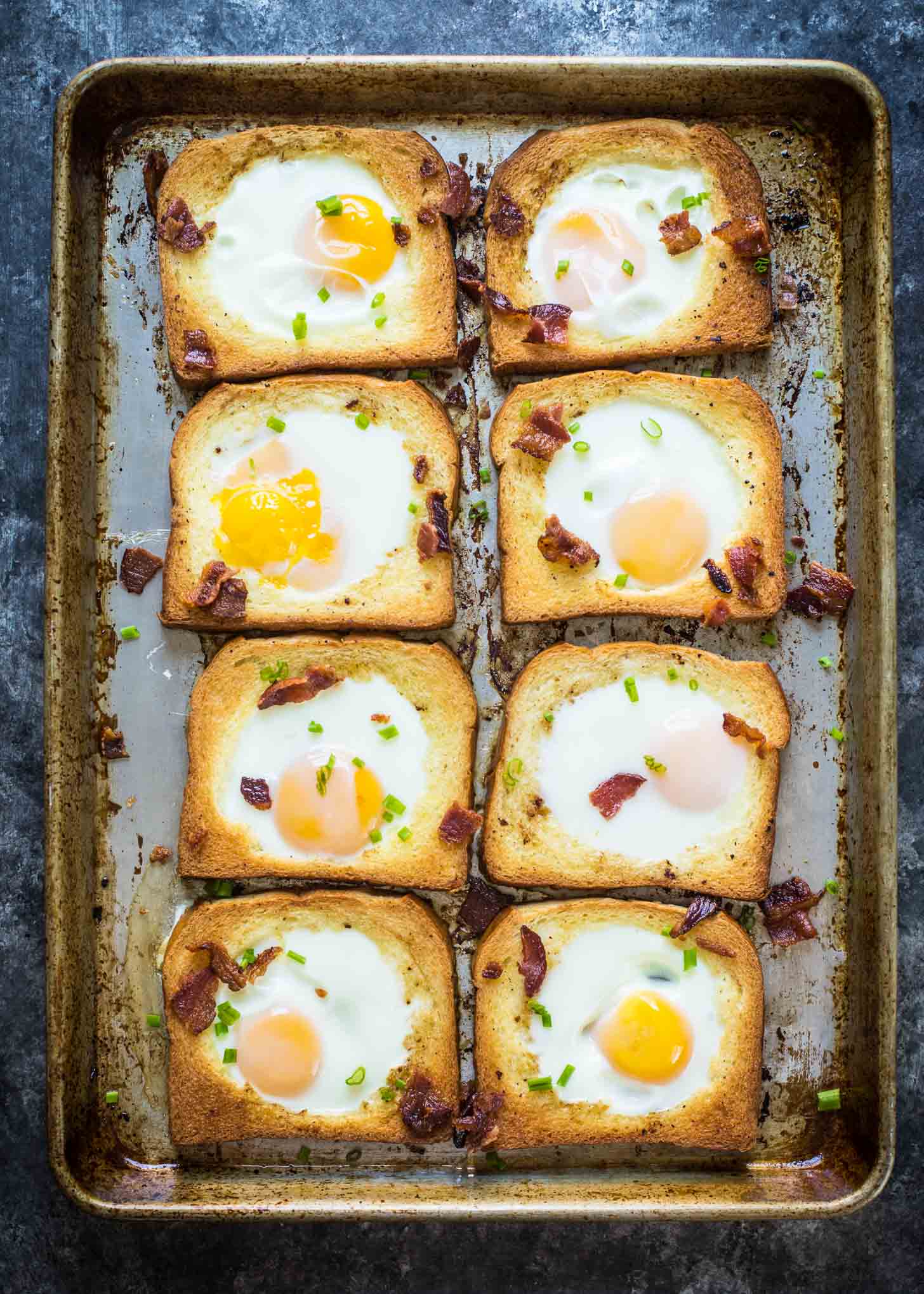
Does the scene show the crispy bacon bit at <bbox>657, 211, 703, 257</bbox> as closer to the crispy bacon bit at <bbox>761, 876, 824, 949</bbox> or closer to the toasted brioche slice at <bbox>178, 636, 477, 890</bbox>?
the toasted brioche slice at <bbox>178, 636, 477, 890</bbox>

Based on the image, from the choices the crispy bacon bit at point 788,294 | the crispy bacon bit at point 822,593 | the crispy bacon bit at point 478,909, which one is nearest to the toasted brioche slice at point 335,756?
the crispy bacon bit at point 478,909

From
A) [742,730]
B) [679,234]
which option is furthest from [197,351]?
[742,730]

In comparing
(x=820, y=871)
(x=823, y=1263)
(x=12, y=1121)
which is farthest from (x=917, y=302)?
(x=12, y=1121)

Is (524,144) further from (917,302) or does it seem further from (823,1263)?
(823,1263)

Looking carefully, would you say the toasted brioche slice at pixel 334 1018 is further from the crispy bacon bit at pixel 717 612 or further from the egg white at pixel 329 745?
the crispy bacon bit at pixel 717 612

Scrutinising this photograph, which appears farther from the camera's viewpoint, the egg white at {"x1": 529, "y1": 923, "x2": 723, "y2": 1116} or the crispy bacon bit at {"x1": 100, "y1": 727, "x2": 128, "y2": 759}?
the crispy bacon bit at {"x1": 100, "y1": 727, "x2": 128, "y2": 759}

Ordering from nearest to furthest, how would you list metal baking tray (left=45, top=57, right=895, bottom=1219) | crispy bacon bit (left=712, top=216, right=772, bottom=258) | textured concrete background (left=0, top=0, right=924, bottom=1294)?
metal baking tray (left=45, top=57, right=895, bottom=1219)
crispy bacon bit (left=712, top=216, right=772, bottom=258)
textured concrete background (left=0, top=0, right=924, bottom=1294)

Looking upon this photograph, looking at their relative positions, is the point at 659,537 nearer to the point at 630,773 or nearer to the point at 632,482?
the point at 632,482

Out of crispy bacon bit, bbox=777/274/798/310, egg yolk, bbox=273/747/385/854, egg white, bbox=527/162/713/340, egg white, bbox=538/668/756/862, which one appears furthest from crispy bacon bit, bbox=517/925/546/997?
crispy bacon bit, bbox=777/274/798/310
